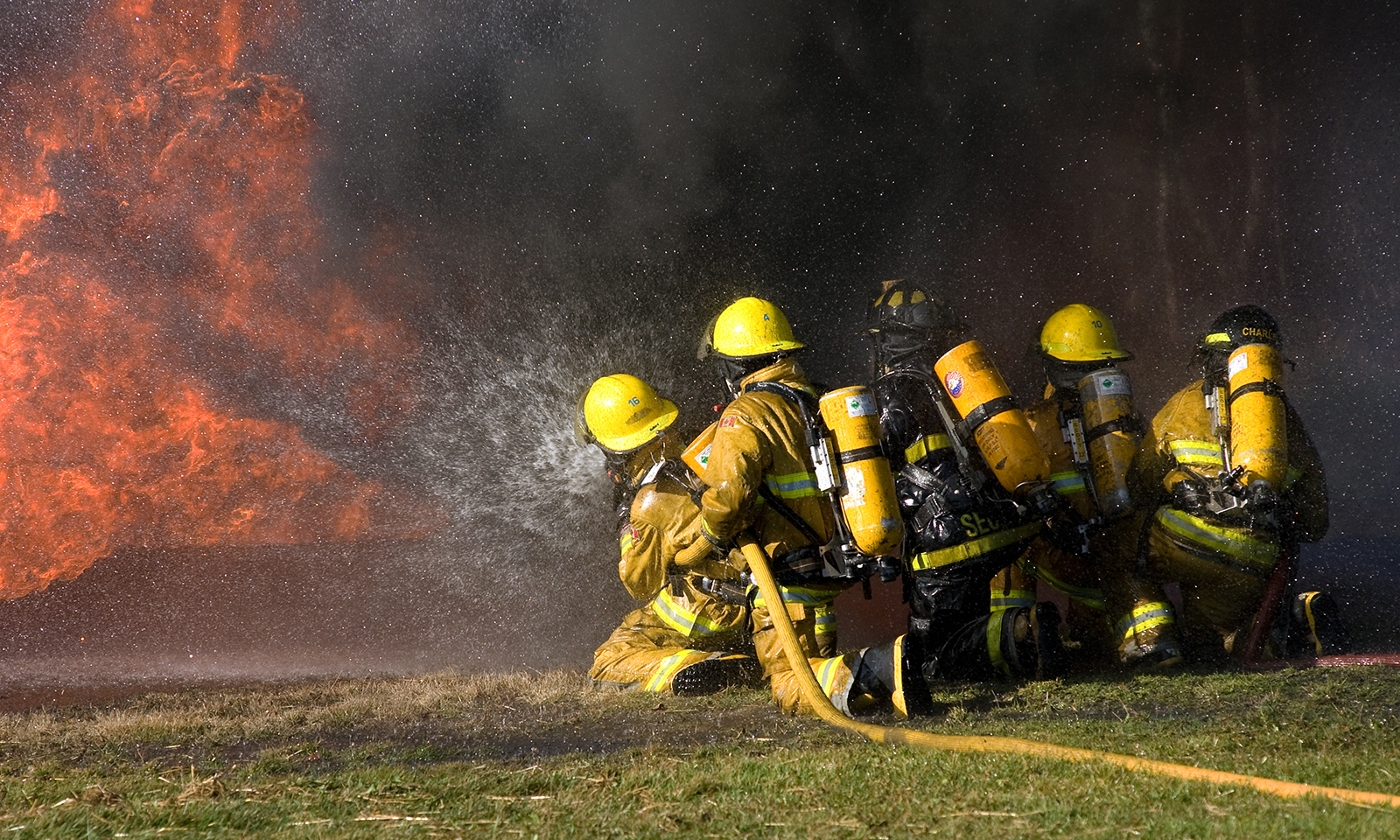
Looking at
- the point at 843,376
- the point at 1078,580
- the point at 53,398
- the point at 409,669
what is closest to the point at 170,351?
the point at 53,398

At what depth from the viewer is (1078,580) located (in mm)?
6715

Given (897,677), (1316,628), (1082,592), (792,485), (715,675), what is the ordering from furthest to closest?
(1082,592)
(1316,628)
(715,675)
(792,485)
(897,677)

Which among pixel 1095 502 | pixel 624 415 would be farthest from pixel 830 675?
pixel 624 415

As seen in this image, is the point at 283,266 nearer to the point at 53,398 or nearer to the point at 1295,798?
the point at 53,398

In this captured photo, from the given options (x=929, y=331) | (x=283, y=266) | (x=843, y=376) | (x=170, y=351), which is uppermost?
(x=283, y=266)

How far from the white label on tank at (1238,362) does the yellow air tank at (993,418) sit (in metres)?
1.37

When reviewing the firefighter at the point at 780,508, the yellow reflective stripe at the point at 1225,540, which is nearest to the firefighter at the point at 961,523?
the firefighter at the point at 780,508

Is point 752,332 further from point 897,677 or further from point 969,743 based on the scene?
point 969,743

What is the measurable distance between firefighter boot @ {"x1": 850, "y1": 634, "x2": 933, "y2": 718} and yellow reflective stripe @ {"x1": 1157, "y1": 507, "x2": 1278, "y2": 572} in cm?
239

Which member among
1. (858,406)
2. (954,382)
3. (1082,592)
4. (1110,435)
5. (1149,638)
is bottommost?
(1149,638)

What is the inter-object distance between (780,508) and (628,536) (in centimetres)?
125

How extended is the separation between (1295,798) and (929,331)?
399cm

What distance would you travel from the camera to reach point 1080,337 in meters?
6.90

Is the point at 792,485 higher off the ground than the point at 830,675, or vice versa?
the point at 792,485
